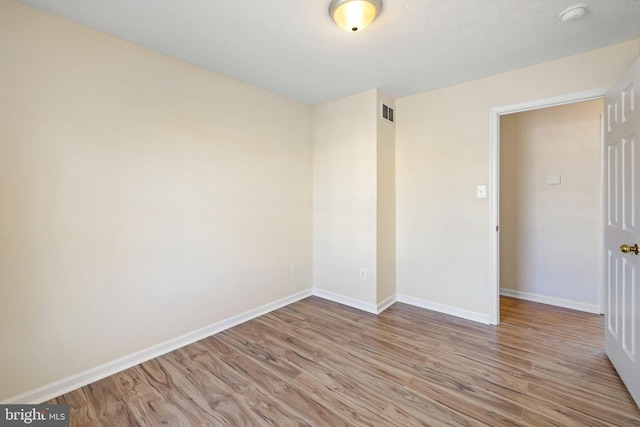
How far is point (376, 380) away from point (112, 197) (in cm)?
223

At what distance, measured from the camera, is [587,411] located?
1.60 meters

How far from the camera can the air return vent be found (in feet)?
10.1

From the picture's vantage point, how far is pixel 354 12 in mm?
1642

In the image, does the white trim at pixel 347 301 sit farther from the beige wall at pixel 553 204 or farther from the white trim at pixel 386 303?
the beige wall at pixel 553 204

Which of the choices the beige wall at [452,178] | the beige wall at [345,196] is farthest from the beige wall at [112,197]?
the beige wall at [452,178]

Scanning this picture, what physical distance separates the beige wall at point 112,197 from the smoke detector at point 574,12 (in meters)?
2.45

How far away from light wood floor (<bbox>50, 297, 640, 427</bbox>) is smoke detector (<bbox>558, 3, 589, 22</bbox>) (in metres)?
2.34

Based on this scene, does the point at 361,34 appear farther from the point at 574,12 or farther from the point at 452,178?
the point at 452,178

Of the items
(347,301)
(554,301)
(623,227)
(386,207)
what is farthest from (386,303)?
(623,227)

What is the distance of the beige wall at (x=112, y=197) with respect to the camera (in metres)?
1.65

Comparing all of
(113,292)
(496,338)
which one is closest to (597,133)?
(496,338)

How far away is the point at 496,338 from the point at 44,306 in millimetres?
3355

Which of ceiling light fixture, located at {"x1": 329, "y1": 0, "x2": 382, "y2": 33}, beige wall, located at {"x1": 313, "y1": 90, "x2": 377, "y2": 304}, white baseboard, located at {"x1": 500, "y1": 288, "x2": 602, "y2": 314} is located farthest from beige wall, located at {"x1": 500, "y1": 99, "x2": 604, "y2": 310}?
ceiling light fixture, located at {"x1": 329, "y1": 0, "x2": 382, "y2": 33}

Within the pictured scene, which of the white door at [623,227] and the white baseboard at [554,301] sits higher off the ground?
the white door at [623,227]
